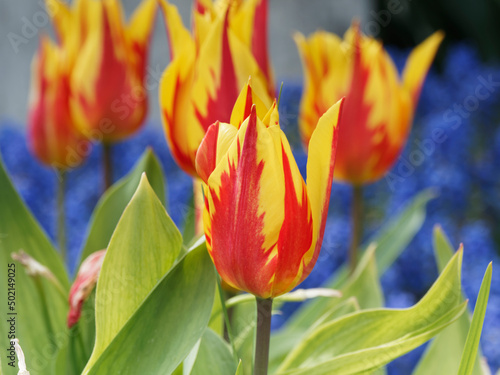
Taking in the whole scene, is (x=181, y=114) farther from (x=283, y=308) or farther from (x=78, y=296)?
(x=283, y=308)

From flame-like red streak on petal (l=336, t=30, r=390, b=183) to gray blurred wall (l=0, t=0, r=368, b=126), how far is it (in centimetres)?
183

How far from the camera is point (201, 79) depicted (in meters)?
0.54

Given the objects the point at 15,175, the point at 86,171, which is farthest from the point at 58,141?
the point at 86,171

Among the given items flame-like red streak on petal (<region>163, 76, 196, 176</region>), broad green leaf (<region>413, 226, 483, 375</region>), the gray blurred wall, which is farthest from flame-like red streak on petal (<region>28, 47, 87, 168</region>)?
the gray blurred wall

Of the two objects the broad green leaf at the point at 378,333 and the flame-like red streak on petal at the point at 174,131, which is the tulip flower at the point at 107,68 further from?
the broad green leaf at the point at 378,333

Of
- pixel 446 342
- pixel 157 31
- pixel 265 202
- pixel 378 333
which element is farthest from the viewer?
pixel 157 31

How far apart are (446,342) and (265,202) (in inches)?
12.0

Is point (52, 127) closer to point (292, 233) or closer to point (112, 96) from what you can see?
point (112, 96)

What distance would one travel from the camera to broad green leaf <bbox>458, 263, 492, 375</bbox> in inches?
15.9

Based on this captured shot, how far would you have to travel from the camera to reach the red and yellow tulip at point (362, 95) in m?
0.78

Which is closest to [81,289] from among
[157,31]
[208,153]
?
[208,153]

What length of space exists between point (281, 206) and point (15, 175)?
137 centimetres

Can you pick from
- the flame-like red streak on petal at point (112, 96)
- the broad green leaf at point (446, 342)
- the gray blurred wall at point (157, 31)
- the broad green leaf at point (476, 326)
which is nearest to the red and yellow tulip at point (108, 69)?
the flame-like red streak on petal at point (112, 96)

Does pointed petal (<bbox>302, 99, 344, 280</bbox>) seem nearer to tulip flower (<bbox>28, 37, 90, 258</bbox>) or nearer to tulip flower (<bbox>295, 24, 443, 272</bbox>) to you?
tulip flower (<bbox>295, 24, 443, 272</bbox>)
